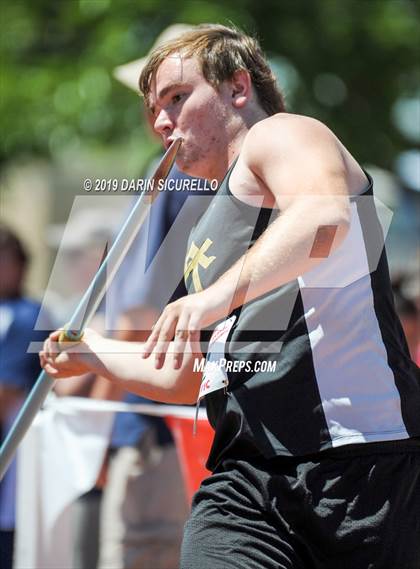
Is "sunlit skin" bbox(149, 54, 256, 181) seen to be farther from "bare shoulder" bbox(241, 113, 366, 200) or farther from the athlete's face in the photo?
"bare shoulder" bbox(241, 113, 366, 200)

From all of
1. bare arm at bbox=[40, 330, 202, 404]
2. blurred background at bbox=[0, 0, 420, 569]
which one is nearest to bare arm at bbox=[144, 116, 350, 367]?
bare arm at bbox=[40, 330, 202, 404]

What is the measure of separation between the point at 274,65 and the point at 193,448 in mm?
5530

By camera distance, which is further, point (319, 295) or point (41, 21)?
point (41, 21)

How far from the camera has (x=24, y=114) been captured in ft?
32.4

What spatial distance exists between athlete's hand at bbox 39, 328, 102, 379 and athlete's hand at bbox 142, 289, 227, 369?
21.0 inches

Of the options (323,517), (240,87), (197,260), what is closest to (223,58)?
(240,87)

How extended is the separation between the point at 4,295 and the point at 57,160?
622 cm

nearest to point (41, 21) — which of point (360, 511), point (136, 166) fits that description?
point (136, 166)

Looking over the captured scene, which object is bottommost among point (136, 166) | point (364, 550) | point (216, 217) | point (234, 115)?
point (364, 550)

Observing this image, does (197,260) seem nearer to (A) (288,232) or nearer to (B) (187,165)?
(B) (187,165)

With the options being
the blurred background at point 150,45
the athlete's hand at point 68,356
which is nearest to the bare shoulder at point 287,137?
the athlete's hand at point 68,356

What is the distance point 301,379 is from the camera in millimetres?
2615

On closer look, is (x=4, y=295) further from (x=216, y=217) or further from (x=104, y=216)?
(x=216, y=217)

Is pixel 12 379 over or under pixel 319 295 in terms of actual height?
over
